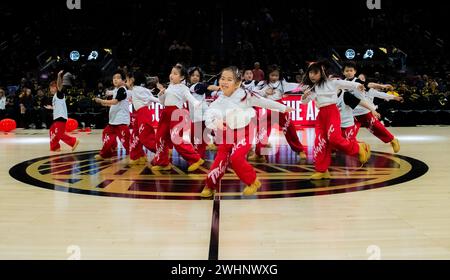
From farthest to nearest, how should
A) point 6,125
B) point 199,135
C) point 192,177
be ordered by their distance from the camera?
point 6,125, point 199,135, point 192,177

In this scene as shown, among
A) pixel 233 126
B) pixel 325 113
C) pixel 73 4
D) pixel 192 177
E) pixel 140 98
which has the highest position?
pixel 73 4

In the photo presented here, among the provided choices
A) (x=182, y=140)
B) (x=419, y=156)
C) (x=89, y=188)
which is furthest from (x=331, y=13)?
(x=89, y=188)

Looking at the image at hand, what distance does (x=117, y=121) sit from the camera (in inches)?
328

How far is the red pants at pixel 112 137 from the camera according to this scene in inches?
320

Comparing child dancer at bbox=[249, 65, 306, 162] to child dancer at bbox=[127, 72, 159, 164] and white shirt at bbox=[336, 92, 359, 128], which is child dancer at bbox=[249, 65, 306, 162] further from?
child dancer at bbox=[127, 72, 159, 164]

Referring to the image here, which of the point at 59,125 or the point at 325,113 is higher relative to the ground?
the point at 325,113

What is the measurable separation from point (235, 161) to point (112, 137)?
10.7 feet

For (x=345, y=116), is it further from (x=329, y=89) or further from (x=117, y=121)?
(x=117, y=121)

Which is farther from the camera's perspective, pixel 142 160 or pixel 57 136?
pixel 57 136

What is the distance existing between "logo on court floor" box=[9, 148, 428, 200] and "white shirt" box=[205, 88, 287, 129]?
29.2 inches

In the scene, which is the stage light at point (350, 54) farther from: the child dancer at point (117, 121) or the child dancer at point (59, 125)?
the child dancer at point (117, 121)

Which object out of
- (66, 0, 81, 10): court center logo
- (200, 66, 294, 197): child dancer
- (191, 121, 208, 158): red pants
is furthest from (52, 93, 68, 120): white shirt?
(66, 0, 81, 10): court center logo

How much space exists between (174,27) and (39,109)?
26.0ft

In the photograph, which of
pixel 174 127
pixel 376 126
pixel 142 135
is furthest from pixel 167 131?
pixel 376 126
